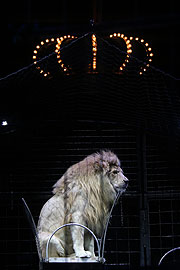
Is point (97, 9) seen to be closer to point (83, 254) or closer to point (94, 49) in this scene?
point (94, 49)

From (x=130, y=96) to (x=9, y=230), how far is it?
1239mm

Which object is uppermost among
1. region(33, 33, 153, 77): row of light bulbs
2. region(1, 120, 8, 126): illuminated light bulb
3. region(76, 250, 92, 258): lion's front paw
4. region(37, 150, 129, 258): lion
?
region(33, 33, 153, 77): row of light bulbs

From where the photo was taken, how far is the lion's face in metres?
3.03

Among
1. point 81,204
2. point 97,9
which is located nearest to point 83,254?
point 81,204

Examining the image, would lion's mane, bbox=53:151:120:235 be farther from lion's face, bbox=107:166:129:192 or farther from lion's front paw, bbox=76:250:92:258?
lion's front paw, bbox=76:250:92:258

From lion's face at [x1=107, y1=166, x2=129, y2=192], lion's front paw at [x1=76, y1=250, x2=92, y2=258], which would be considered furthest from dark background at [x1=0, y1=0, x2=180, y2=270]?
lion's front paw at [x1=76, y1=250, x2=92, y2=258]

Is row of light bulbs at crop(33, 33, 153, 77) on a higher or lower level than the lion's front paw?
higher

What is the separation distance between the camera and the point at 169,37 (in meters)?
3.87

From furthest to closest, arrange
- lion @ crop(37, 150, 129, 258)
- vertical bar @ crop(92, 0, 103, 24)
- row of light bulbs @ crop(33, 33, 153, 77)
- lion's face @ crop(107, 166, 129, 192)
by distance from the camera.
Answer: vertical bar @ crop(92, 0, 103, 24), lion's face @ crop(107, 166, 129, 192), row of light bulbs @ crop(33, 33, 153, 77), lion @ crop(37, 150, 129, 258)

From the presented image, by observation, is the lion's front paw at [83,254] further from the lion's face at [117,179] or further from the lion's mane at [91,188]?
the lion's face at [117,179]

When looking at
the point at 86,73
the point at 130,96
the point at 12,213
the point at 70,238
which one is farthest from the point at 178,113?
the point at 12,213

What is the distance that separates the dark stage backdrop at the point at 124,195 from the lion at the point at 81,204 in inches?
8.2

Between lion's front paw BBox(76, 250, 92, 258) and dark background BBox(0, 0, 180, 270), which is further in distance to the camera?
dark background BBox(0, 0, 180, 270)

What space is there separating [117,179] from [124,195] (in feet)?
1.08
